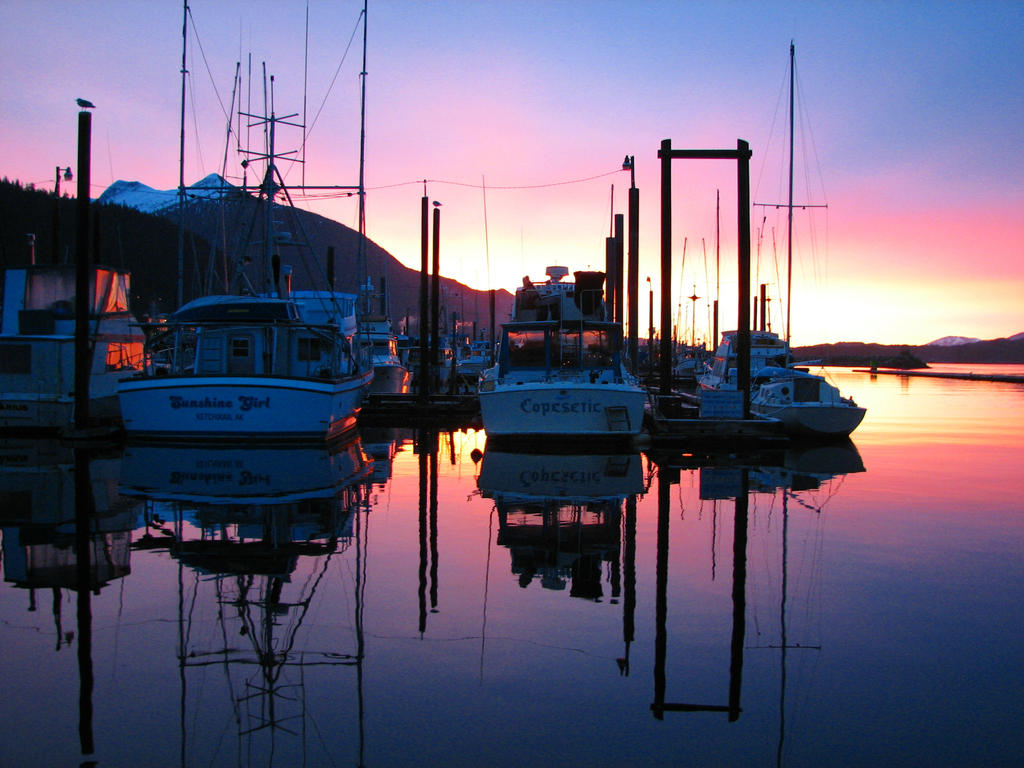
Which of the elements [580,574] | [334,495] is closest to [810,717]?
[580,574]

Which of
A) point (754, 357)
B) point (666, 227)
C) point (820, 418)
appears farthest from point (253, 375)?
point (754, 357)

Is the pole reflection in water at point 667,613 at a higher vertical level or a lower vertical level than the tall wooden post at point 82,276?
lower

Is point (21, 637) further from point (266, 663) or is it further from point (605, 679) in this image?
point (605, 679)

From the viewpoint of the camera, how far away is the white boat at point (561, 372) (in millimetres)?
20312

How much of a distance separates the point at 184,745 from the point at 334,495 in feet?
28.4

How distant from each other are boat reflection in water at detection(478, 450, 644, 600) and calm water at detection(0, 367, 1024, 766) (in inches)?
2.5

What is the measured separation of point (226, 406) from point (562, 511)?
10.4m

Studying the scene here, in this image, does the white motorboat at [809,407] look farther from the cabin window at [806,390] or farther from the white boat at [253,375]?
the white boat at [253,375]

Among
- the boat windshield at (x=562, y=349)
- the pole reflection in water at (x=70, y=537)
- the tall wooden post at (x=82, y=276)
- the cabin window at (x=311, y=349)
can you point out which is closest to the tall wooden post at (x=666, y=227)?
the boat windshield at (x=562, y=349)

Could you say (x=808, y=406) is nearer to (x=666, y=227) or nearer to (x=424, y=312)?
(x=666, y=227)

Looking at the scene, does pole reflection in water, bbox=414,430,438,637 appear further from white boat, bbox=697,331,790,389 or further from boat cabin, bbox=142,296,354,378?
white boat, bbox=697,331,790,389

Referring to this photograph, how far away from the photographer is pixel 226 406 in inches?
778

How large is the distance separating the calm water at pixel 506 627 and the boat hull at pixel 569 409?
5938mm

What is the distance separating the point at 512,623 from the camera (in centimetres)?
727
